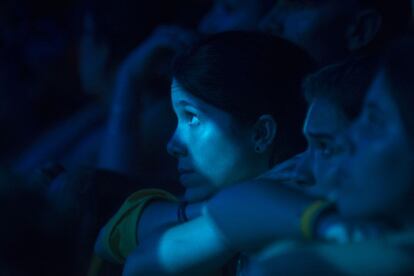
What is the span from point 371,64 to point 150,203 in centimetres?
61

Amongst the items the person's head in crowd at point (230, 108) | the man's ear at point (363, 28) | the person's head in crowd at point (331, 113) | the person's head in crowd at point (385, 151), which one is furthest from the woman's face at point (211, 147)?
the man's ear at point (363, 28)

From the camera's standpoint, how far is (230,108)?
3.75 ft

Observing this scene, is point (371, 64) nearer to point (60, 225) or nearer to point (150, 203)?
point (150, 203)

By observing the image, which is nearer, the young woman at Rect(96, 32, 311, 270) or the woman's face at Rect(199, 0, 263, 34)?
the young woman at Rect(96, 32, 311, 270)

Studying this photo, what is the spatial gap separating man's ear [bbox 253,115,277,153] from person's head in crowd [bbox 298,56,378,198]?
0.25 m

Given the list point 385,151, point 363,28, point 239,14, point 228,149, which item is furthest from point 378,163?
point 239,14

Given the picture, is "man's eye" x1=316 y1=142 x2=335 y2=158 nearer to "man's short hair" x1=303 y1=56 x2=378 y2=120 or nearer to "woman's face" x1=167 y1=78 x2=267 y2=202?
"man's short hair" x1=303 y1=56 x2=378 y2=120

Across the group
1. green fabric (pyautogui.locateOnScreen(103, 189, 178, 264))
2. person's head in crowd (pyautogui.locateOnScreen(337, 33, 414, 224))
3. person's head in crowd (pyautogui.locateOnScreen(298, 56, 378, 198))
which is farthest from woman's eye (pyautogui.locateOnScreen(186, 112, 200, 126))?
person's head in crowd (pyautogui.locateOnScreen(337, 33, 414, 224))

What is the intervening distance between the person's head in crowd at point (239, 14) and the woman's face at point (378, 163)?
3.14 ft

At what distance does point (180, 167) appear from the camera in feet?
3.87

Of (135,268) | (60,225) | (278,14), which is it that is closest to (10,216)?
(60,225)

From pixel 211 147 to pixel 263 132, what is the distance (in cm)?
13

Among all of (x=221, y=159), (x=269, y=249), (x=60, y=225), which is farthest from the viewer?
(x=60, y=225)

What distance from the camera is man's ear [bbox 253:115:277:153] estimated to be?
45.9 inches
